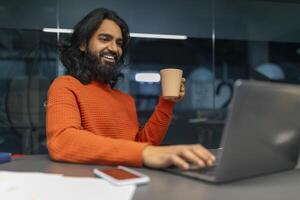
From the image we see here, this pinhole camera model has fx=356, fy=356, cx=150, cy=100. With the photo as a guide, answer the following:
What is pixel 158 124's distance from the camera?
1.29m

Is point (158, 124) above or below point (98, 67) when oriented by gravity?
below

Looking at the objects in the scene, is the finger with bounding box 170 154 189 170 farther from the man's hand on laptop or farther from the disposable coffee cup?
the disposable coffee cup

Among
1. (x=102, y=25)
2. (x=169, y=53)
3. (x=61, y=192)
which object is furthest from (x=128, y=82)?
(x=61, y=192)

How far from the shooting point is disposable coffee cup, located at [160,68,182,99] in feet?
3.34

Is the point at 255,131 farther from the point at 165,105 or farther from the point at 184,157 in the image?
the point at 165,105

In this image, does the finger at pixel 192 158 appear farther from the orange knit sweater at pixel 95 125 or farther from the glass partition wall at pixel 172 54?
the glass partition wall at pixel 172 54

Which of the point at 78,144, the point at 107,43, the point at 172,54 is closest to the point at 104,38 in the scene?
the point at 107,43

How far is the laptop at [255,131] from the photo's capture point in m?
0.52

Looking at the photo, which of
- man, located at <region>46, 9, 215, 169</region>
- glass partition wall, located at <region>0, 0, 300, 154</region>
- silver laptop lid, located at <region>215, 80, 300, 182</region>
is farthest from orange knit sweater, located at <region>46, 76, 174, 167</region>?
glass partition wall, located at <region>0, 0, 300, 154</region>

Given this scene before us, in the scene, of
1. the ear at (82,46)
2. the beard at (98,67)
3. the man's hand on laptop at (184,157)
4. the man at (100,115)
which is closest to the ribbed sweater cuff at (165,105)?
the man at (100,115)

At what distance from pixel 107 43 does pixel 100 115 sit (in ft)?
0.97

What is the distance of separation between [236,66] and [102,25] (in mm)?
2921

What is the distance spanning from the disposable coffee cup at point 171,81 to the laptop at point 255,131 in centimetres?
38

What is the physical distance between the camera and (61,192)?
546 mm
